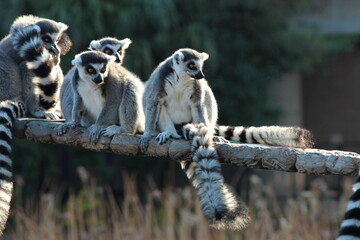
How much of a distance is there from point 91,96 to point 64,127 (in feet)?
0.91

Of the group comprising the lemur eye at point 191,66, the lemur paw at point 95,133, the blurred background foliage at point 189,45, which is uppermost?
the blurred background foliage at point 189,45

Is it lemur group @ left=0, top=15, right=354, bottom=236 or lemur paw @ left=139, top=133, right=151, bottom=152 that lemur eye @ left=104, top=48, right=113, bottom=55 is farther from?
lemur paw @ left=139, top=133, right=151, bottom=152

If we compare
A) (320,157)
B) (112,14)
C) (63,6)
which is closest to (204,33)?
(112,14)

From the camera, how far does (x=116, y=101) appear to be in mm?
4738

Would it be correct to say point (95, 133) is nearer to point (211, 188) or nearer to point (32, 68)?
point (32, 68)

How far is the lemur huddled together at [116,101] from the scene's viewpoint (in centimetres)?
413

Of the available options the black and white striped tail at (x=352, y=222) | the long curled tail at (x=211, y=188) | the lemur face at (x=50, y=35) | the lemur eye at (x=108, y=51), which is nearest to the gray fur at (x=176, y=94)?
the long curled tail at (x=211, y=188)

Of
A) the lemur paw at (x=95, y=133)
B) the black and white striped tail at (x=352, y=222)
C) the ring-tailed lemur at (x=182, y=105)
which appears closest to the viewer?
the black and white striped tail at (x=352, y=222)

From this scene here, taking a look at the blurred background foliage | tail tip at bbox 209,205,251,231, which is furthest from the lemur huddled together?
the blurred background foliage

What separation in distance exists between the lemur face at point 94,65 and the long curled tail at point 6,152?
589 millimetres

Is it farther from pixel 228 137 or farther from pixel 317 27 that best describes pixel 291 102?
pixel 228 137

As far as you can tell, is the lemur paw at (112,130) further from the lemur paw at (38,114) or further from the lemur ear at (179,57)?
the lemur paw at (38,114)

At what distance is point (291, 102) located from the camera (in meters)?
16.4

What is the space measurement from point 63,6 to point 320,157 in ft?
30.4
